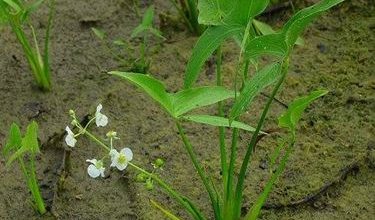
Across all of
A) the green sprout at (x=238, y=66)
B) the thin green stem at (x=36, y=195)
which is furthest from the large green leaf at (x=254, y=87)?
the thin green stem at (x=36, y=195)

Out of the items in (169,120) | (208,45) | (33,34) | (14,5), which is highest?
(208,45)

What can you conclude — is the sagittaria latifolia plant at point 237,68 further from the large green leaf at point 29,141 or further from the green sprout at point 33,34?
the green sprout at point 33,34

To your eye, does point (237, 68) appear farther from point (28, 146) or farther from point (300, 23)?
point (28, 146)

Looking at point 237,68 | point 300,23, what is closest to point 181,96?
point 237,68

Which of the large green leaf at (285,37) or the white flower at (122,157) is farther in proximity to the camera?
the white flower at (122,157)

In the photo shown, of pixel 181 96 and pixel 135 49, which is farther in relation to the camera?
pixel 135 49

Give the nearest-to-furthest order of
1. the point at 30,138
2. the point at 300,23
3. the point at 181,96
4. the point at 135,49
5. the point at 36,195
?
the point at 300,23 → the point at 181,96 → the point at 30,138 → the point at 36,195 → the point at 135,49

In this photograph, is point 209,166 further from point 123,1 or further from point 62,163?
point 123,1
